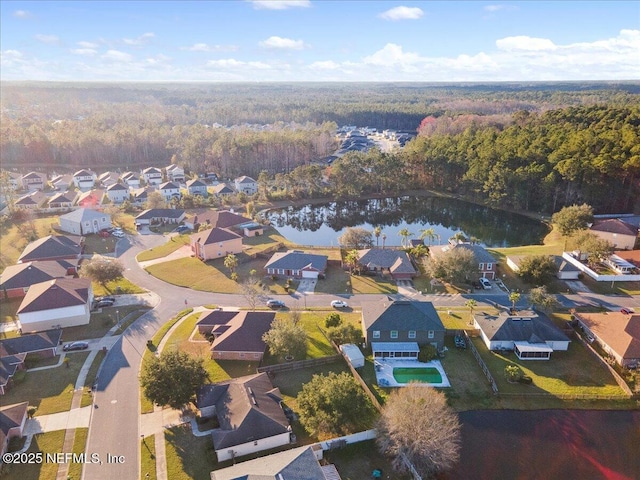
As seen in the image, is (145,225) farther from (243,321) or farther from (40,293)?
(243,321)

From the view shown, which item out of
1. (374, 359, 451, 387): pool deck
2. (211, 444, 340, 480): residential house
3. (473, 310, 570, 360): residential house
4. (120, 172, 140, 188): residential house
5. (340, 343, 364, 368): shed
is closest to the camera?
(211, 444, 340, 480): residential house

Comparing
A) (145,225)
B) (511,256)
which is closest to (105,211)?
(145,225)

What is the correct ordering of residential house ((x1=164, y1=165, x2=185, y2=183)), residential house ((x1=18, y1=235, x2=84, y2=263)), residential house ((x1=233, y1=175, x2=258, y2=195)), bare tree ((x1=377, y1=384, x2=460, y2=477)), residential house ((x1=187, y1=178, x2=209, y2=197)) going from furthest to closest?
residential house ((x1=164, y1=165, x2=185, y2=183)) < residential house ((x1=233, y1=175, x2=258, y2=195)) < residential house ((x1=187, y1=178, x2=209, y2=197)) < residential house ((x1=18, y1=235, x2=84, y2=263)) < bare tree ((x1=377, y1=384, x2=460, y2=477))

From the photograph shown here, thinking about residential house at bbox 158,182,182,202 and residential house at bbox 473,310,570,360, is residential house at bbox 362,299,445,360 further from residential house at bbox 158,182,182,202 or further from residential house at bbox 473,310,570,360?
residential house at bbox 158,182,182,202

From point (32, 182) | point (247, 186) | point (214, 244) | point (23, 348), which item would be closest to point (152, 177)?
point (32, 182)

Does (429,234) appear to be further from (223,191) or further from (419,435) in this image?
(223,191)

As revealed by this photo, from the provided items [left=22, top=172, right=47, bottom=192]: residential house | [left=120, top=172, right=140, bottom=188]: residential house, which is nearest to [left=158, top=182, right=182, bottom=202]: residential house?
[left=120, top=172, right=140, bottom=188]: residential house
